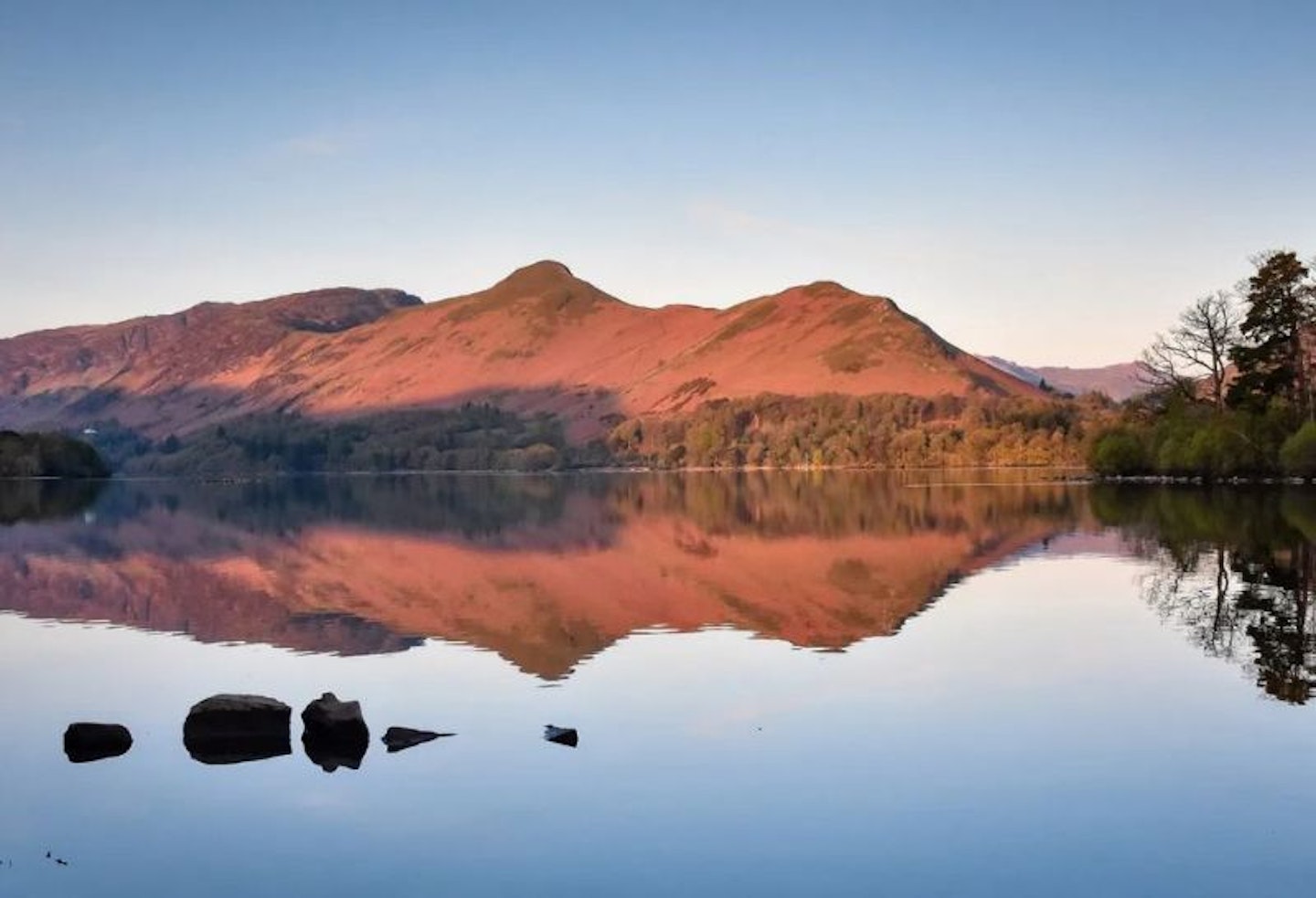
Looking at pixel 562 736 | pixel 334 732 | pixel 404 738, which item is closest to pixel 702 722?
pixel 562 736

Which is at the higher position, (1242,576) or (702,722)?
(1242,576)

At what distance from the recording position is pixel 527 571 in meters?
53.8

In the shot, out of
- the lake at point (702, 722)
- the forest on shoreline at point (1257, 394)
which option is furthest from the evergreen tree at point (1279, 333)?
the lake at point (702, 722)

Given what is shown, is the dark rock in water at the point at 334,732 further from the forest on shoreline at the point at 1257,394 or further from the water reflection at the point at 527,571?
the forest on shoreline at the point at 1257,394

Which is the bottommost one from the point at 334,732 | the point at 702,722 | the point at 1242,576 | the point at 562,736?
the point at 702,722

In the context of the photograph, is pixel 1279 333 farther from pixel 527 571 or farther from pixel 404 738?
pixel 404 738

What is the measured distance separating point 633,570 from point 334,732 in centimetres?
3159

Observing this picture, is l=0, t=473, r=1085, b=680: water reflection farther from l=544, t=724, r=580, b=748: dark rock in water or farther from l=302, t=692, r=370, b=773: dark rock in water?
l=302, t=692, r=370, b=773: dark rock in water

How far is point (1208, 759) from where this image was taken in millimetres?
19953

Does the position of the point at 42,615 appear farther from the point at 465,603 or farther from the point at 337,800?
the point at 337,800

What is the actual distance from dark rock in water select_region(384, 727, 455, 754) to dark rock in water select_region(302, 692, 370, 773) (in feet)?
1.35

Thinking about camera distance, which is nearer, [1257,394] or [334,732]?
[334,732]

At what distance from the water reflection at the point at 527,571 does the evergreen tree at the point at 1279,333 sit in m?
17.2

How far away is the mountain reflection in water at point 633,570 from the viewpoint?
116 ft
